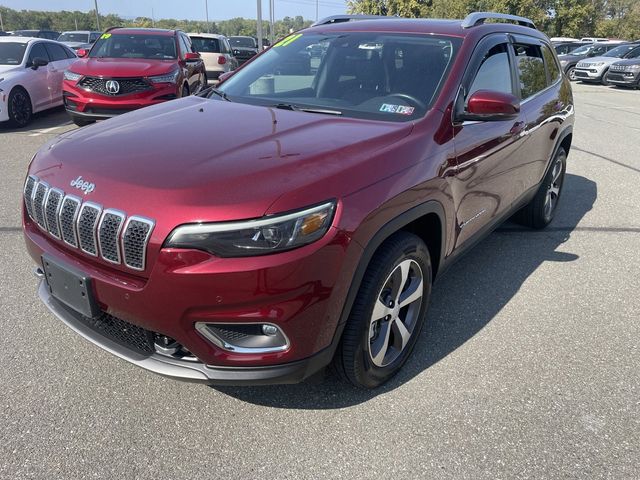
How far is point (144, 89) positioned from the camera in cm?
838

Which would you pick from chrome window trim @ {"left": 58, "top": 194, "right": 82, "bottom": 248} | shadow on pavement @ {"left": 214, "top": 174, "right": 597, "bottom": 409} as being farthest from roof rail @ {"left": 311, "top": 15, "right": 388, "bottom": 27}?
chrome window trim @ {"left": 58, "top": 194, "right": 82, "bottom": 248}

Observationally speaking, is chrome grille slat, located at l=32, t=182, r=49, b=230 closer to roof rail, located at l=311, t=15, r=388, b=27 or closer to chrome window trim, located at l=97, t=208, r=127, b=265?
chrome window trim, located at l=97, t=208, r=127, b=265

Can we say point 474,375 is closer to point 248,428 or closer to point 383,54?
point 248,428

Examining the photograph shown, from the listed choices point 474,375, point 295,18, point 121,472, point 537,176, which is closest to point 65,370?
point 121,472

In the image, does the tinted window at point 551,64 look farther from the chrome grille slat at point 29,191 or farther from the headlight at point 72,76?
the headlight at point 72,76

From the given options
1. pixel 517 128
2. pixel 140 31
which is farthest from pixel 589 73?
pixel 517 128

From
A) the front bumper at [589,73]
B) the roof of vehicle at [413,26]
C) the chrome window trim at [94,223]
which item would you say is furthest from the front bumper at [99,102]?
the front bumper at [589,73]

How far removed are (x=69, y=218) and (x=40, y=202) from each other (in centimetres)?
32

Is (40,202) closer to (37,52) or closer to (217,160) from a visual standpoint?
(217,160)

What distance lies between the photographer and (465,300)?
3732mm

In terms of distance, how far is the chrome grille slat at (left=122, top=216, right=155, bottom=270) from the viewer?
2.07 meters

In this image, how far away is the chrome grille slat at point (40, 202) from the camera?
2.49 meters

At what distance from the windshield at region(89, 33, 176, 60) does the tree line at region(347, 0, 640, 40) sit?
33.0 metres

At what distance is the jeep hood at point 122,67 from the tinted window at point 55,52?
1.78 m
